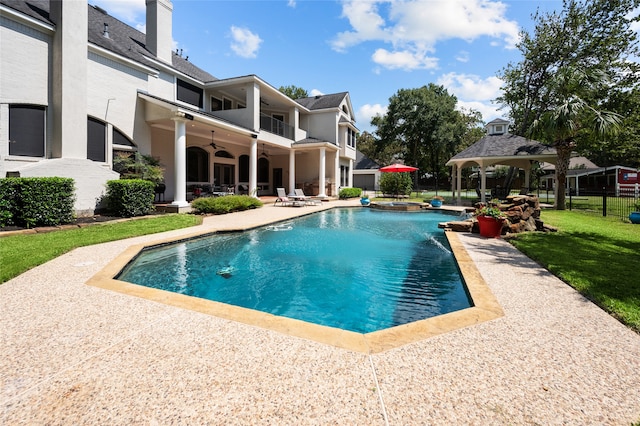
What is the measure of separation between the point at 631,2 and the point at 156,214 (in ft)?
99.2

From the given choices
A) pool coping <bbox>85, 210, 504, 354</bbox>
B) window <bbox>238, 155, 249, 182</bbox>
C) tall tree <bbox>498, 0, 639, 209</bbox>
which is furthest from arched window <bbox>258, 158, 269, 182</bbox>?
pool coping <bbox>85, 210, 504, 354</bbox>

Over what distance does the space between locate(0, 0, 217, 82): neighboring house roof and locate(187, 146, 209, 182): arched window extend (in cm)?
419

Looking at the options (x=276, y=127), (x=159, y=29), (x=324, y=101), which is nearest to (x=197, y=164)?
(x=276, y=127)

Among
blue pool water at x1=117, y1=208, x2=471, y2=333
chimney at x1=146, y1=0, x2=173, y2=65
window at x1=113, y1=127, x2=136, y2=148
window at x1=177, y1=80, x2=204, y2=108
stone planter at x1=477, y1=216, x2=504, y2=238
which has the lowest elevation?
blue pool water at x1=117, y1=208, x2=471, y2=333

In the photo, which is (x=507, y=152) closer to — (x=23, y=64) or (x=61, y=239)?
(x=61, y=239)

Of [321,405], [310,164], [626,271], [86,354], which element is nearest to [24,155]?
[86,354]

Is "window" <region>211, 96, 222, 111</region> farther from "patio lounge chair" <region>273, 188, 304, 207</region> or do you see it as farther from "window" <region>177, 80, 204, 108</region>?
"patio lounge chair" <region>273, 188, 304, 207</region>

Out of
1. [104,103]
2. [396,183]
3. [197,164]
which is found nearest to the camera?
[104,103]

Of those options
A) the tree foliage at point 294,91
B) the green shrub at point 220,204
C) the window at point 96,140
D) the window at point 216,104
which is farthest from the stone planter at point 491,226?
the tree foliage at point 294,91

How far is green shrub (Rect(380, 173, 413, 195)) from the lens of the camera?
942 inches

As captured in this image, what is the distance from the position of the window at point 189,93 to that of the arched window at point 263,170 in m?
7.87

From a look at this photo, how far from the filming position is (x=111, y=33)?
45.5 ft

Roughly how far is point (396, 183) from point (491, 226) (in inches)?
606

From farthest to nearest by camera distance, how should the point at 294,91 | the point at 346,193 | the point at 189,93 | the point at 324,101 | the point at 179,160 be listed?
the point at 294,91 < the point at 324,101 < the point at 346,193 < the point at 189,93 < the point at 179,160
